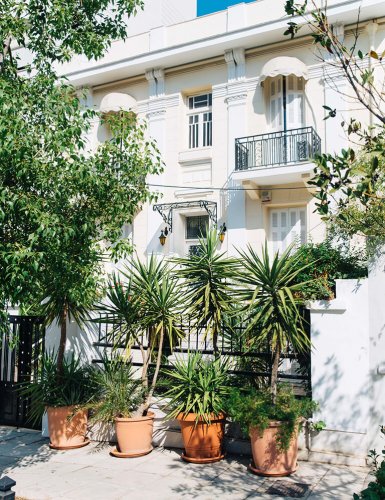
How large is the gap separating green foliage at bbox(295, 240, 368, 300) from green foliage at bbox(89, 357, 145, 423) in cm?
283

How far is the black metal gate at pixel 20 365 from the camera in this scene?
30.2 feet

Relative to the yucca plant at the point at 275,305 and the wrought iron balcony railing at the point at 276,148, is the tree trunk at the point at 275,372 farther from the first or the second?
the wrought iron balcony railing at the point at 276,148

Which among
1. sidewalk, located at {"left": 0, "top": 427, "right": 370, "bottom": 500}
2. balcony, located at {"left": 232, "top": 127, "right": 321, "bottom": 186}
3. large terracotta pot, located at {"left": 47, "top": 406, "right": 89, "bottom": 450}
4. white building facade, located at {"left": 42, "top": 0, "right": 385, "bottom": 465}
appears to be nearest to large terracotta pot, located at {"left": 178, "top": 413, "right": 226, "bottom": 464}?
sidewalk, located at {"left": 0, "top": 427, "right": 370, "bottom": 500}

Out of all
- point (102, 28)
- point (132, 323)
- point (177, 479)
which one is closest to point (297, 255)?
point (132, 323)

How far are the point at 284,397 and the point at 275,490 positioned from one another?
1173mm

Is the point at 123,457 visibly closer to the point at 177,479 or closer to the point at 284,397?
the point at 177,479

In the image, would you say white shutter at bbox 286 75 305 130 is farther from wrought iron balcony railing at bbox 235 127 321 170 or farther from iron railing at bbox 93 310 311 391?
iron railing at bbox 93 310 311 391

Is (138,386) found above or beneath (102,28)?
beneath

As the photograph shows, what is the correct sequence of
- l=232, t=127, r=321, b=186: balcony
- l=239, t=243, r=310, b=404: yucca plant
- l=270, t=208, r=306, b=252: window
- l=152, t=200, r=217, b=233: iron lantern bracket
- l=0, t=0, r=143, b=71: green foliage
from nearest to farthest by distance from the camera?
l=0, t=0, r=143, b=71: green foliage, l=239, t=243, r=310, b=404: yucca plant, l=232, t=127, r=321, b=186: balcony, l=270, t=208, r=306, b=252: window, l=152, t=200, r=217, b=233: iron lantern bracket

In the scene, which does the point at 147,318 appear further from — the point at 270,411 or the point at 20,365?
the point at 20,365

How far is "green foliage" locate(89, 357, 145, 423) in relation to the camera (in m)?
7.49

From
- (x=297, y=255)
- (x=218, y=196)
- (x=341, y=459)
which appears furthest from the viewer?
(x=218, y=196)

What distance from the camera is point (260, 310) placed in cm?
684

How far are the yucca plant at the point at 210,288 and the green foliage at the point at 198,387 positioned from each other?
0.45 m
